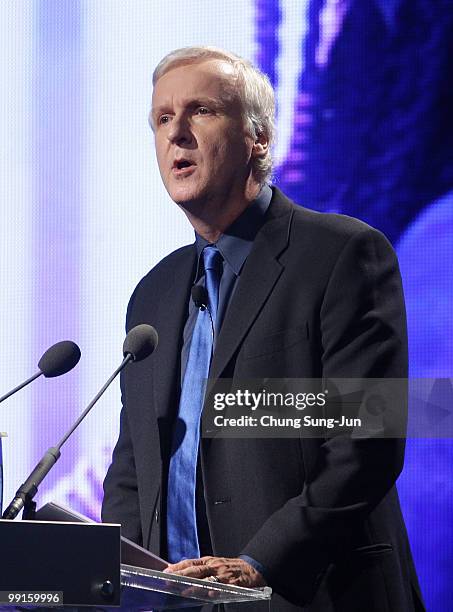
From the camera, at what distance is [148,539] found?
2.73 metres

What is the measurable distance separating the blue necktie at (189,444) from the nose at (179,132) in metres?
0.39

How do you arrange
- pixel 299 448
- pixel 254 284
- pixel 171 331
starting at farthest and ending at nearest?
pixel 171 331
pixel 254 284
pixel 299 448

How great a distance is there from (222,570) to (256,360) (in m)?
0.66

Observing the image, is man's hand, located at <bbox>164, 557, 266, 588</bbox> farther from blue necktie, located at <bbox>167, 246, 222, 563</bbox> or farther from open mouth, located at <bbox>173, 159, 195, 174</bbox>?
open mouth, located at <bbox>173, 159, 195, 174</bbox>

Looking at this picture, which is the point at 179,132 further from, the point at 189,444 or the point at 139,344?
the point at 189,444

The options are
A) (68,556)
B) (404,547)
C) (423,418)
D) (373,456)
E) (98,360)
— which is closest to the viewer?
(68,556)

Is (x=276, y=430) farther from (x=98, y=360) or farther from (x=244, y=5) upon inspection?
(x=244, y=5)

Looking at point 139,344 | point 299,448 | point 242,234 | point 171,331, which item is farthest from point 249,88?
point 299,448

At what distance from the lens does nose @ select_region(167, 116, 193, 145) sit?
2963 millimetres

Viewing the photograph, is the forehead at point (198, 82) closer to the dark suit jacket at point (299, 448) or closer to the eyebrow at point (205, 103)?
the eyebrow at point (205, 103)

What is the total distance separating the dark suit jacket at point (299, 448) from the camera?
8.04ft

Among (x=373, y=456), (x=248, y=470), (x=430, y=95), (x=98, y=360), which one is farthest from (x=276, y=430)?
(x=430, y=95)

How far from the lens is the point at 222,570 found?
216 cm

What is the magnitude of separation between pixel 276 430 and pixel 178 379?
0.31 metres
